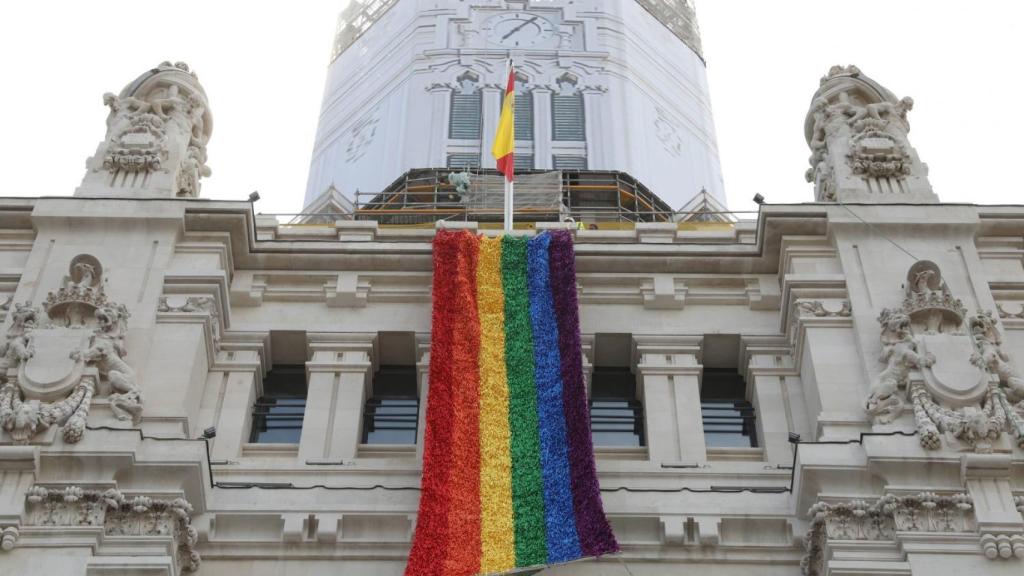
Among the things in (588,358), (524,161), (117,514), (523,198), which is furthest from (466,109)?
(117,514)

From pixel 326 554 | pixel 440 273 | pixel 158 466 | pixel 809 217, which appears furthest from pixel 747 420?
pixel 158 466

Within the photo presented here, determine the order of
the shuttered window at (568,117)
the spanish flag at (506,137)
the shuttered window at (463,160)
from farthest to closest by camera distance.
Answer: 1. the shuttered window at (568,117)
2. the shuttered window at (463,160)
3. the spanish flag at (506,137)

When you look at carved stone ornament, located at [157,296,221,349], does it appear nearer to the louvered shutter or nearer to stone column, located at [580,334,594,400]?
stone column, located at [580,334,594,400]

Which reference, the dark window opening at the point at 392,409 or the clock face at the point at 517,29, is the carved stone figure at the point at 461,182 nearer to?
the dark window opening at the point at 392,409

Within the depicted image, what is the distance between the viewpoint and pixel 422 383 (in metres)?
30.1

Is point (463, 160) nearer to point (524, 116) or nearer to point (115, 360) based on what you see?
point (524, 116)

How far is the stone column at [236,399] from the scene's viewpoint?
Result: 28.6m

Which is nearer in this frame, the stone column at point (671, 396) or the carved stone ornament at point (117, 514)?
the carved stone ornament at point (117, 514)

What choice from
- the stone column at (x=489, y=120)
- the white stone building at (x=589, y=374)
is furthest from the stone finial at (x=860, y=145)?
the stone column at (x=489, y=120)

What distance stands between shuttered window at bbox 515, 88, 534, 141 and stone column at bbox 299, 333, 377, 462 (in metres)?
18.9

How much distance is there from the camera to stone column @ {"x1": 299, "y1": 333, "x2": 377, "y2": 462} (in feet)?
93.8

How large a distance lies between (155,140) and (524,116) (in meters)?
17.7

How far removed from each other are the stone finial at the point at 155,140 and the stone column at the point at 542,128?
1369 centimetres

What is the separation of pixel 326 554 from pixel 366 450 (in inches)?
114
